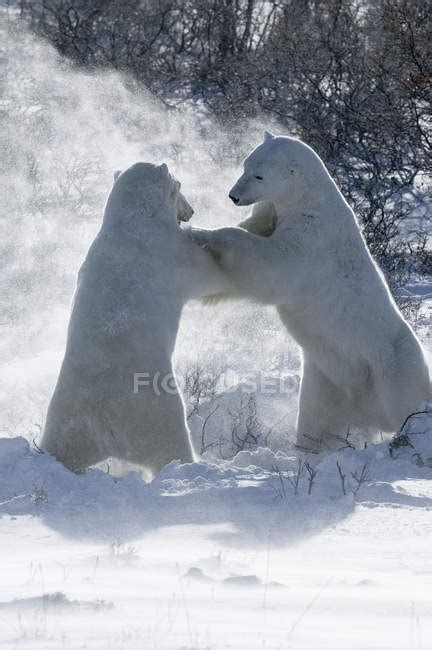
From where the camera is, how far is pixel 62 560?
2.47 meters

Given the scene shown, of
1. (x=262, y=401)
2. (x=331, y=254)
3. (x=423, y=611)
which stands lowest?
(x=262, y=401)

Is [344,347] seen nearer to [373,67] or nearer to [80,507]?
[80,507]

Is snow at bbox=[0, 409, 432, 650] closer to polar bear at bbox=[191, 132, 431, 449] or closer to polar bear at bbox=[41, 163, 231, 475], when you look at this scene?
polar bear at bbox=[41, 163, 231, 475]

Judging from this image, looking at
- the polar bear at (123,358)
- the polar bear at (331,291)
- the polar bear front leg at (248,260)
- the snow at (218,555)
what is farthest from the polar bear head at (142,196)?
the snow at (218,555)

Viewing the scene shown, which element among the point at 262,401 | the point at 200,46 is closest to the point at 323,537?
the point at 262,401

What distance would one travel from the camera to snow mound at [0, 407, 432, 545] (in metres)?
2.91

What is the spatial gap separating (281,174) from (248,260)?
0.55 m

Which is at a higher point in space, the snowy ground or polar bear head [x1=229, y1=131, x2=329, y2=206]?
polar bear head [x1=229, y1=131, x2=329, y2=206]

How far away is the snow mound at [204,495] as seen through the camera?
2.91 m

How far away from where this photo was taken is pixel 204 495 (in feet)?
10.6

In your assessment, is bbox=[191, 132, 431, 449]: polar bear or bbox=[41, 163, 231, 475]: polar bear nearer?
bbox=[41, 163, 231, 475]: polar bear

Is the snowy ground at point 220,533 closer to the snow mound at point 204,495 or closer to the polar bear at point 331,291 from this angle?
the snow mound at point 204,495

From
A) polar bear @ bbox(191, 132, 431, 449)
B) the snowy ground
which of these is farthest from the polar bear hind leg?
the snowy ground

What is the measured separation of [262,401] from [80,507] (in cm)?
259
